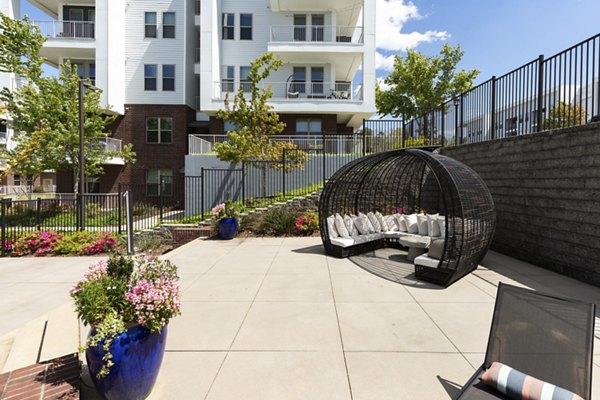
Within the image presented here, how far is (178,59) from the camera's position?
22.7m

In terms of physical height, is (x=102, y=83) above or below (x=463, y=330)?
above

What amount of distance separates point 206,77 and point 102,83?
716 cm

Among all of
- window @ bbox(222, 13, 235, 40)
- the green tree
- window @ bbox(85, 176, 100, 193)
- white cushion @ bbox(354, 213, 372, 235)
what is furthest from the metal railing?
window @ bbox(85, 176, 100, 193)

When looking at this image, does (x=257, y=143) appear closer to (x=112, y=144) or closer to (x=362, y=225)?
(x=362, y=225)

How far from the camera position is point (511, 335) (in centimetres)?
282

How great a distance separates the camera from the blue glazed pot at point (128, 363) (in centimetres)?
266

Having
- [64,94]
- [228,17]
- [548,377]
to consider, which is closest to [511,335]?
[548,377]

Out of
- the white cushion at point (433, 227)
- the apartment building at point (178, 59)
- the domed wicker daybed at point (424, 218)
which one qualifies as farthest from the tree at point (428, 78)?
the white cushion at point (433, 227)

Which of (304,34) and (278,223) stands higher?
(304,34)

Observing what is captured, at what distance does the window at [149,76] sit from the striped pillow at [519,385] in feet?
83.9

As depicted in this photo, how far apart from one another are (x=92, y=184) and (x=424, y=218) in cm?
2290

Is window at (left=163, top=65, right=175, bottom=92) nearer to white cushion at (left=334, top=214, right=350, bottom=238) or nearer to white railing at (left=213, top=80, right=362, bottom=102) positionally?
white railing at (left=213, top=80, right=362, bottom=102)

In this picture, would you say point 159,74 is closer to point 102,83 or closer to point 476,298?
point 102,83

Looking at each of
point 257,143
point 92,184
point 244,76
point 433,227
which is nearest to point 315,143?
point 257,143
